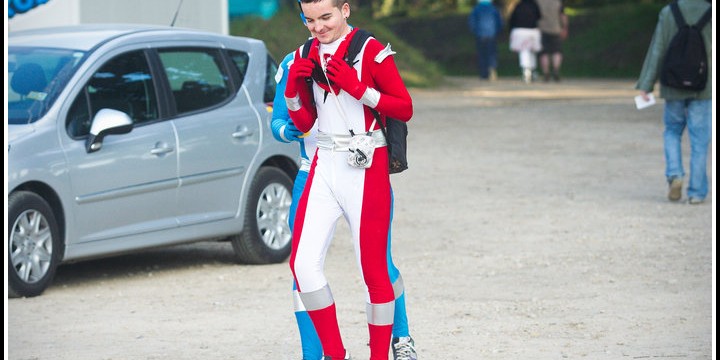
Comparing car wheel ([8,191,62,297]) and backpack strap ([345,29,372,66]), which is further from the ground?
backpack strap ([345,29,372,66])

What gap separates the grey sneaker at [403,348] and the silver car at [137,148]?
120 inches

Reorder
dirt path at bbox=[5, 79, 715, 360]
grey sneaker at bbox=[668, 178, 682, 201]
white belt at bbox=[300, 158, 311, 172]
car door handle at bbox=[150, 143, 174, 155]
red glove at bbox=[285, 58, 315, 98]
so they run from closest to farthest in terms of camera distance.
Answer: red glove at bbox=[285, 58, 315, 98] < white belt at bbox=[300, 158, 311, 172] < dirt path at bbox=[5, 79, 715, 360] < car door handle at bbox=[150, 143, 174, 155] < grey sneaker at bbox=[668, 178, 682, 201]

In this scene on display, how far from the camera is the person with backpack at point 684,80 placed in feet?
41.8

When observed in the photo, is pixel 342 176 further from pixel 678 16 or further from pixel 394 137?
pixel 678 16

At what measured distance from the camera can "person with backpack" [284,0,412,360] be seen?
600cm

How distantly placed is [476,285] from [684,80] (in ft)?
13.6

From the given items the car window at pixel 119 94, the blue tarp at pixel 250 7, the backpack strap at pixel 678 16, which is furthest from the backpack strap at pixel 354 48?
the blue tarp at pixel 250 7

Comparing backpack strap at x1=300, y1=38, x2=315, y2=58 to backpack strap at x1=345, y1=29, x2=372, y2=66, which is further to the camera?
backpack strap at x1=300, y1=38, x2=315, y2=58

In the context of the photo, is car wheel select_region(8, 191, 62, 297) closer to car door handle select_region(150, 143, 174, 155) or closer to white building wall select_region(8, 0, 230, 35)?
car door handle select_region(150, 143, 174, 155)

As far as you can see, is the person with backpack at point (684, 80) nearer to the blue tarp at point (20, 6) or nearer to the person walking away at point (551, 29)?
the blue tarp at point (20, 6)

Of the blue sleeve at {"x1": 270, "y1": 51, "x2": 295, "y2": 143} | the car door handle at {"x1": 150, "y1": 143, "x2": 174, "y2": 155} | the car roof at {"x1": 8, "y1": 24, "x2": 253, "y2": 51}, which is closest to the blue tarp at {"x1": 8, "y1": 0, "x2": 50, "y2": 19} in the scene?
the car roof at {"x1": 8, "y1": 24, "x2": 253, "y2": 51}

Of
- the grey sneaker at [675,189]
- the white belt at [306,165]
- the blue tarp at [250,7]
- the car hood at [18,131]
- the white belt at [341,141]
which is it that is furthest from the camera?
the blue tarp at [250,7]

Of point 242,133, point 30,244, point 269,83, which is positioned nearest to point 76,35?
point 242,133

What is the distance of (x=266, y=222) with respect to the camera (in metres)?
10.5
